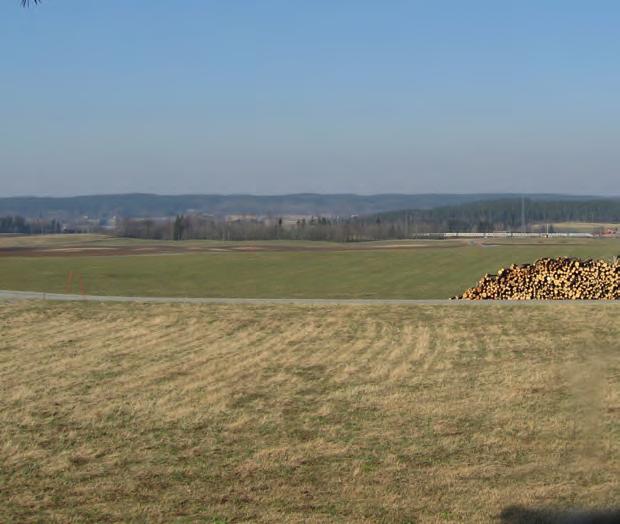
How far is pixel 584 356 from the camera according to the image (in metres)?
22.5

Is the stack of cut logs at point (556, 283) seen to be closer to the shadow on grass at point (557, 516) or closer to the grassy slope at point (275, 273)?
the grassy slope at point (275, 273)

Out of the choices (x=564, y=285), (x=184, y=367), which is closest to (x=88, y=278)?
(x=564, y=285)

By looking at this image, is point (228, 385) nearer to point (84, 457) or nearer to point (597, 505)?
point (84, 457)

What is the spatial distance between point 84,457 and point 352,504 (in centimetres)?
454

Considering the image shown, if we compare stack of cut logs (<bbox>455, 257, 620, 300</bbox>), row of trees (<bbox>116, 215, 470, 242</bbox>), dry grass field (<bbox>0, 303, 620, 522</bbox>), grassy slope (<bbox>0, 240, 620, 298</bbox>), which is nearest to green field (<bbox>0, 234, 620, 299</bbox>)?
grassy slope (<bbox>0, 240, 620, 298</bbox>)

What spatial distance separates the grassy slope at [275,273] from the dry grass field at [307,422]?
18.5m

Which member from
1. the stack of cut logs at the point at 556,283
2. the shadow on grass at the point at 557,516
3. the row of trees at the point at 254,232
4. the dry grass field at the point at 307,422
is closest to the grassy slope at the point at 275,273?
the stack of cut logs at the point at 556,283

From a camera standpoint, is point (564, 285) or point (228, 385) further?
point (564, 285)

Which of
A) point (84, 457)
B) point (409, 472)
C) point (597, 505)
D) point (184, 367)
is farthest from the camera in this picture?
point (184, 367)

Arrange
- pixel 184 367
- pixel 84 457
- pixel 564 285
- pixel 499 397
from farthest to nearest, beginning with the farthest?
pixel 564 285, pixel 184 367, pixel 499 397, pixel 84 457

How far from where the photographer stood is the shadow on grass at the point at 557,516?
32.7 ft

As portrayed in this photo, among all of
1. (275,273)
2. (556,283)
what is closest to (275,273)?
(275,273)

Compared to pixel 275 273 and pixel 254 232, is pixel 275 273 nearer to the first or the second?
pixel 275 273

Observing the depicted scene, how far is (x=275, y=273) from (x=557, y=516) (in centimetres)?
5100
